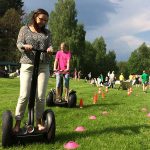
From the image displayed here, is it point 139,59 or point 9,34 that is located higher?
point 9,34

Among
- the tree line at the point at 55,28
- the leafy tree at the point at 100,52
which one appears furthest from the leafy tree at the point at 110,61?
the tree line at the point at 55,28

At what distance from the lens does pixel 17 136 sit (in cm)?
707

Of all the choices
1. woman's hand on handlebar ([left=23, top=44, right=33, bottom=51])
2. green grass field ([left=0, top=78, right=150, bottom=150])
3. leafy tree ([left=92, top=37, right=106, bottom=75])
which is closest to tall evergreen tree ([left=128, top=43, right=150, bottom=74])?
leafy tree ([left=92, top=37, right=106, bottom=75])

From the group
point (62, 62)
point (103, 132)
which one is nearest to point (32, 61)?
point (103, 132)

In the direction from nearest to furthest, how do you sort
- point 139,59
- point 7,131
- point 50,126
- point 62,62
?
1. point 7,131
2. point 50,126
3. point 62,62
4. point 139,59

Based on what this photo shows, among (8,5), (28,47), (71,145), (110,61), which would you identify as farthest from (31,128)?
(110,61)

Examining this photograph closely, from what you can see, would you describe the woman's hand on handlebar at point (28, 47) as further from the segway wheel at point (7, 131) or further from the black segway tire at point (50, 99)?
the black segway tire at point (50, 99)

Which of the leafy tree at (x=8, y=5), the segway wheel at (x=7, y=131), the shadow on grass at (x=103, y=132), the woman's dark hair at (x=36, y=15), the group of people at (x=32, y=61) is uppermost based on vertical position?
the leafy tree at (x=8, y=5)

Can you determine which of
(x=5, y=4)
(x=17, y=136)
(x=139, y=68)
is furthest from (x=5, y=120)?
(x=139, y=68)

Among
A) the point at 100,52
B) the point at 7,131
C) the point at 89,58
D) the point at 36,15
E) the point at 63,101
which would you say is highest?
the point at 100,52

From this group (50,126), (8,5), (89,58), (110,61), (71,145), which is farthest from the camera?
(110,61)

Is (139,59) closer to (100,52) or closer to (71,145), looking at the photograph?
(100,52)

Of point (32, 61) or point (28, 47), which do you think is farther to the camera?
point (32, 61)

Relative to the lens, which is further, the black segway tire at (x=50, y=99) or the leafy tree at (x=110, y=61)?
the leafy tree at (x=110, y=61)
